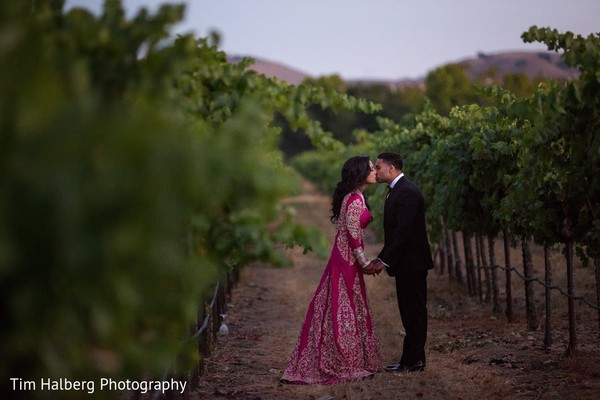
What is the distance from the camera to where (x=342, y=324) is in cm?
823

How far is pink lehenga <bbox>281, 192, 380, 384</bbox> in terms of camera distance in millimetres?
8180

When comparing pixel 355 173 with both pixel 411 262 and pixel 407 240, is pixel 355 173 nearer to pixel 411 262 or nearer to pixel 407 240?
pixel 407 240

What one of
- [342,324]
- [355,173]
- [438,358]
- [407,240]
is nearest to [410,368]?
[342,324]

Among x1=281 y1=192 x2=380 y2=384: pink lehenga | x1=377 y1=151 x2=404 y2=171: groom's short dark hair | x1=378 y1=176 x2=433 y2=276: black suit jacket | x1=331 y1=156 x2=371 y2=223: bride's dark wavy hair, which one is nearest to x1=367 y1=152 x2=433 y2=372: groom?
x1=378 y1=176 x2=433 y2=276: black suit jacket

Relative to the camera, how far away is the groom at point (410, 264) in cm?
832

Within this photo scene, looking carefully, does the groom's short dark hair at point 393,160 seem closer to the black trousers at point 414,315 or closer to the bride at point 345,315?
the bride at point 345,315

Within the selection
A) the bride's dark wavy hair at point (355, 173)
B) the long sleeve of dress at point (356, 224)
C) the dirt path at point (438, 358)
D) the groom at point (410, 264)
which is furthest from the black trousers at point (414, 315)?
the bride's dark wavy hair at point (355, 173)

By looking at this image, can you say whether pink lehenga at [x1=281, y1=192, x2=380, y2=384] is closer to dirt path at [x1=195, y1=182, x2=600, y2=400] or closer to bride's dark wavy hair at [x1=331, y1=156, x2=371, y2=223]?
bride's dark wavy hair at [x1=331, y1=156, x2=371, y2=223]

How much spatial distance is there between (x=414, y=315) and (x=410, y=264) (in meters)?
0.50

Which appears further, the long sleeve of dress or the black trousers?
the black trousers

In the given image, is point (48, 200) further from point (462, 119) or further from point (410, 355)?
point (462, 119)

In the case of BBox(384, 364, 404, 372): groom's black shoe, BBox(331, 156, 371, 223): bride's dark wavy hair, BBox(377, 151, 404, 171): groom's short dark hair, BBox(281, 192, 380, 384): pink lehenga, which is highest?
BBox(377, 151, 404, 171): groom's short dark hair

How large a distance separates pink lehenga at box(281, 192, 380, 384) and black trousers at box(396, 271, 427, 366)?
33 cm

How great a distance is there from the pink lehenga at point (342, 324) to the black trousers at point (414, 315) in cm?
33
